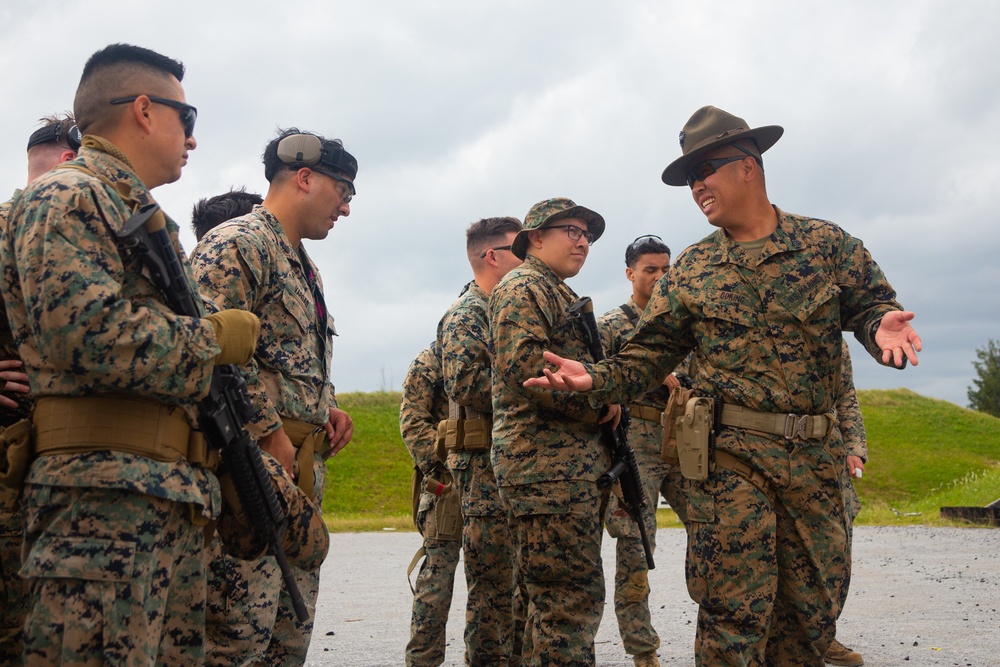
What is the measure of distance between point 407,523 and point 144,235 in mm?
13364

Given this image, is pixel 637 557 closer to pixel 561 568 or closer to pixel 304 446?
pixel 561 568

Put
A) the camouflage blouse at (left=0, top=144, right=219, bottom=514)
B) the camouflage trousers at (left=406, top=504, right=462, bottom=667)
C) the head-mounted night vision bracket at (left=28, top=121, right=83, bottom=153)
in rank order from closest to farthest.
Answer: the camouflage blouse at (left=0, top=144, right=219, bottom=514) < the head-mounted night vision bracket at (left=28, top=121, right=83, bottom=153) < the camouflage trousers at (left=406, top=504, right=462, bottom=667)

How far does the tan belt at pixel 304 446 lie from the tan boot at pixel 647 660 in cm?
273

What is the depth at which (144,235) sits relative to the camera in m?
2.90

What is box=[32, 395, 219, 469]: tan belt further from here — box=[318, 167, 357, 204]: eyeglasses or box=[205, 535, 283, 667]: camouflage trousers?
box=[318, 167, 357, 204]: eyeglasses

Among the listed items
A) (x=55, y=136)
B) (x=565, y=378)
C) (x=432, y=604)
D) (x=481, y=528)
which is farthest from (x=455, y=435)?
(x=55, y=136)

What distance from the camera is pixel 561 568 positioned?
4633mm

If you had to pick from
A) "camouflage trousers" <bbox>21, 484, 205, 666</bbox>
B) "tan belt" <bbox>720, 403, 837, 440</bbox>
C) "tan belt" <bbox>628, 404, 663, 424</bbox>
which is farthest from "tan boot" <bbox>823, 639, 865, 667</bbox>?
"camouflage trousers" <bbox>21, 484, 205, 666</bbox>

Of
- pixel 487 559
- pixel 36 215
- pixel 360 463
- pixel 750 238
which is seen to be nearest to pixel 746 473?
pixel 750 238

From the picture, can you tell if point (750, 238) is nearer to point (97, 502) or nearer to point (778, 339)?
point (778, 339)

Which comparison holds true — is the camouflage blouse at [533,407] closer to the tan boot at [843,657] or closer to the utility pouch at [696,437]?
the utility pouch at [696,437]

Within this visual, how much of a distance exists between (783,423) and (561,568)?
4.30 feet

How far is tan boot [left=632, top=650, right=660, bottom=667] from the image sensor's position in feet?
19.3

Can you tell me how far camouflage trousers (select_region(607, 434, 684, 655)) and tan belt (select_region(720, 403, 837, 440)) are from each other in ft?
5.95
